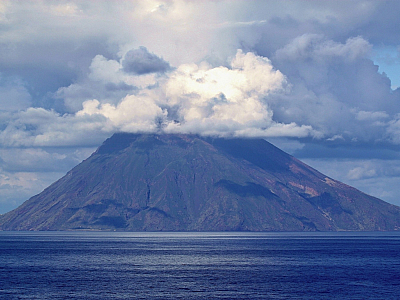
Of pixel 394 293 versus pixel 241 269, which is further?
pixel 241 269

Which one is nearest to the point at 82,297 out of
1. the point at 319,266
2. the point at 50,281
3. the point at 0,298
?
the point at 0,298

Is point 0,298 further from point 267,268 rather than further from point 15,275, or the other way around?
point 267,268

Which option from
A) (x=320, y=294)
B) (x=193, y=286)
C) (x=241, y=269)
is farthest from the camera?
(x=241, y=269)

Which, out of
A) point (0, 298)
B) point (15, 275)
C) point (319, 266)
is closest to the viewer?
point (0, 298)

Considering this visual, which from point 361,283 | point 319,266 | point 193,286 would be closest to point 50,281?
point 193,286

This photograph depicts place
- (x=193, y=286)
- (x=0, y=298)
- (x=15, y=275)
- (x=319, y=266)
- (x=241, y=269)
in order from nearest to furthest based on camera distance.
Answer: (x=0, y=298)
(x=193, y=286)
(x=15, y=275)
(x=241, y=269)
(x=319, y=266)

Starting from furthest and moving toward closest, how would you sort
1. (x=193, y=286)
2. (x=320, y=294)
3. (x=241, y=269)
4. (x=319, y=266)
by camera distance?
(x=319, y=266) → (x=241, y=269) → (x=193, y=286) → (x=320, y=294)

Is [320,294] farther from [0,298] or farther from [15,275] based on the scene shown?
[15,275]

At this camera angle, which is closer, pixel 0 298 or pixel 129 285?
pixel 0 298

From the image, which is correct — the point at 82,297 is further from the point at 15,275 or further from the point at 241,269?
the point at 241,269
